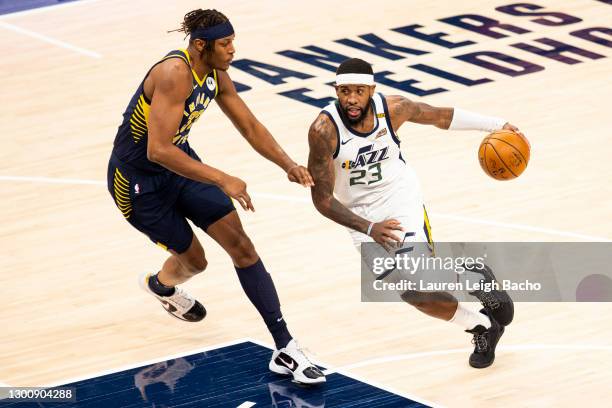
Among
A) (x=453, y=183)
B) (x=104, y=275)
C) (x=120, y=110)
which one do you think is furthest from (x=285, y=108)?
(x=104, y=275)

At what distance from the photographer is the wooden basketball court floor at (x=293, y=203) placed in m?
8.71

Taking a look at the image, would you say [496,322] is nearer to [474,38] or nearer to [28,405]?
[28,405]

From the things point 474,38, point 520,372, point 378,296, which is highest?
point 474,38

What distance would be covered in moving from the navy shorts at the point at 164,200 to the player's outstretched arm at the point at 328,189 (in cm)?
58

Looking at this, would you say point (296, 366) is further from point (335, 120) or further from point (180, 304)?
point (335, 120)

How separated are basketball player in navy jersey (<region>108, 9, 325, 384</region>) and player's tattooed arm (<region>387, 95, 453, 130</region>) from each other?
0.72 metres

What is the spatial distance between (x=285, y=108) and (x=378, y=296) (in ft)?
15.2

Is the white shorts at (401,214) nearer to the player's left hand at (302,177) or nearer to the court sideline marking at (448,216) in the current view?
the player's left hand at (302,177)

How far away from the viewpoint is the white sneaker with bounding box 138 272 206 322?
30.1ft

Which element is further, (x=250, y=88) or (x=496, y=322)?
(x=250, y=88)

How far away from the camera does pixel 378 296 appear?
9508 millimetres

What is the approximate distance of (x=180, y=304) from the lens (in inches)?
362

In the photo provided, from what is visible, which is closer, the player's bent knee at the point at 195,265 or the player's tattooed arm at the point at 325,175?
the player's tattooed arm at the point at 325,175

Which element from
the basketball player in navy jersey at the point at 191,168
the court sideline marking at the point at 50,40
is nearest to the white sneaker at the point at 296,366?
the basketball player in navy jersey at the point at 191,168
